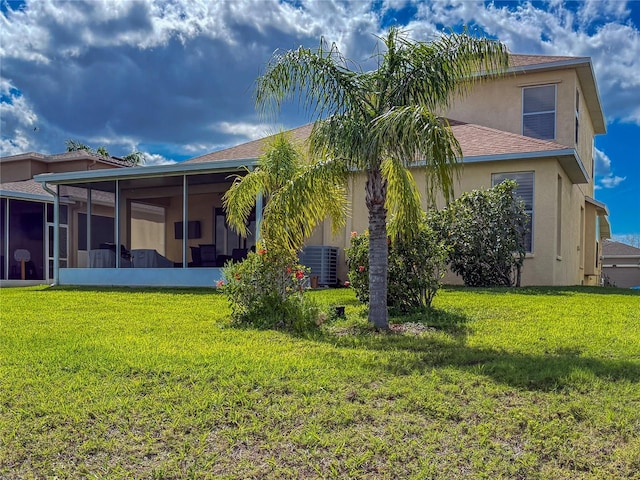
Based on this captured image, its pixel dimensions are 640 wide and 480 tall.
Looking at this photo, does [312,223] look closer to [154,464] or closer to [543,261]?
[154,464]

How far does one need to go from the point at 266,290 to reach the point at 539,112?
1239 centimetres

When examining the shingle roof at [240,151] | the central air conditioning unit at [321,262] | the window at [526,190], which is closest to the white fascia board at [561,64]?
the window at [526,190]

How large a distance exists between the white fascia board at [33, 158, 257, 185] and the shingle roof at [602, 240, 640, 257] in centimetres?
2950

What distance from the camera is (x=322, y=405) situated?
13.4ft

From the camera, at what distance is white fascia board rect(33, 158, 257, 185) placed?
41.7 ft

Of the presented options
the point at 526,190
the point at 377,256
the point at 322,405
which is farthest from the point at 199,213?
the point at 322,405

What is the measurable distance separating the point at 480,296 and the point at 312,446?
709 centimetres

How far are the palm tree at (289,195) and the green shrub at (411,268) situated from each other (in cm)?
91

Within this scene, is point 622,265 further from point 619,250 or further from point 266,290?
point 266,290

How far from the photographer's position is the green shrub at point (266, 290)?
736cm

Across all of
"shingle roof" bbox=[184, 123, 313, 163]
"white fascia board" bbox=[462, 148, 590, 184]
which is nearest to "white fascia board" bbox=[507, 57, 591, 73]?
"white fascia board" bbox=[462, 148, 590, 184]

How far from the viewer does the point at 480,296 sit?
32.7 feet

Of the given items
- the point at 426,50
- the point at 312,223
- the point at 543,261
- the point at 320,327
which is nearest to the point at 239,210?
the point at 312,223

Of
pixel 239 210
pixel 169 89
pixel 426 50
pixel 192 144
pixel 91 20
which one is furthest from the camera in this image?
pixel 192 144
